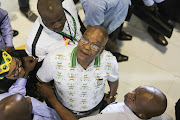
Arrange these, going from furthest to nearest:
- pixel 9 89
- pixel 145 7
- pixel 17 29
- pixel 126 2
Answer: pixel 17 29, pixel 145 7, pixel 126 2, pixel 9 89

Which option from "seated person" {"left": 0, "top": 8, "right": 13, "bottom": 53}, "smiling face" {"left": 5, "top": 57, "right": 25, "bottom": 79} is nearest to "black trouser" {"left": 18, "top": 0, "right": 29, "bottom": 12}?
"seated person" {"left": 0, "top": 8, "right": 13, "bottom": 53}

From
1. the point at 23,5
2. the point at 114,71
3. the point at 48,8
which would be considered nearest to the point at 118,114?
the point at 114,71

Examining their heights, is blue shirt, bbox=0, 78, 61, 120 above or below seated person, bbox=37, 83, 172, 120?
below

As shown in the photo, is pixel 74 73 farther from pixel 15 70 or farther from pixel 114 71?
pixel 15 70

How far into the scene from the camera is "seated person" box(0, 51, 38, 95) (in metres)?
1.59

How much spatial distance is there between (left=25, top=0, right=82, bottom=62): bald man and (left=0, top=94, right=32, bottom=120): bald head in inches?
19.0

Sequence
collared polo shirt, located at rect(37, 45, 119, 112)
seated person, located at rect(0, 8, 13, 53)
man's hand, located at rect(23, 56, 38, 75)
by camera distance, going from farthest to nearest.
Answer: seated person, located at rect(0, 8, 13, 53)
man's hand, located at rect(23, 56, 38, 75)
collared polo shirt, located at rect(37, 45, 119, 112)

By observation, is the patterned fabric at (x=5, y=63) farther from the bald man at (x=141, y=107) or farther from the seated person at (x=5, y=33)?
the bald man at (x=141, y=107)

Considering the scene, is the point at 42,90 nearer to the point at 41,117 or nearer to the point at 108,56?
the point at 41,117

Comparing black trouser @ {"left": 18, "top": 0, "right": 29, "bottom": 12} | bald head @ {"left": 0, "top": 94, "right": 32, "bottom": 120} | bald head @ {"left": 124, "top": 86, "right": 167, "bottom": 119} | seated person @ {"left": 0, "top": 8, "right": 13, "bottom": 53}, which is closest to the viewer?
bald head @ {"left": 0, "top": 94, "right": 32, "bottom": 120}

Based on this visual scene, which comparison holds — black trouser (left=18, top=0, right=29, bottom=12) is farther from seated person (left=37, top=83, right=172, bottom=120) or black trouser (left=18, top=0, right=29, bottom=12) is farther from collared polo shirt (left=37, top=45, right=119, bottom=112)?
seated person (left=37, top=83, right=172, bottom=120)

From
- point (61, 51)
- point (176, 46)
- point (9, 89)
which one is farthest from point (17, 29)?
point (176, 46)

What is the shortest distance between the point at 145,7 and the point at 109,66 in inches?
66.7

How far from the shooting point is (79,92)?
161 centimetres
